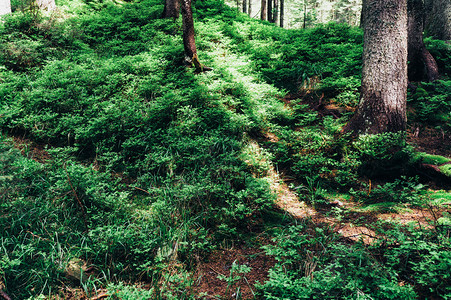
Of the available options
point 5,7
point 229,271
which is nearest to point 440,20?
point 229,271

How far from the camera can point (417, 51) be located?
7039mm

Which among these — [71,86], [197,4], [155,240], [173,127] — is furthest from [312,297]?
[197,4]

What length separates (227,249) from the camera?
3568 millimetres

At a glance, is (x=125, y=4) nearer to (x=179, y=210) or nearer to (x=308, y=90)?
(x=308, y=90)

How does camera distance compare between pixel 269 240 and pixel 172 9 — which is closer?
pixel 269 240

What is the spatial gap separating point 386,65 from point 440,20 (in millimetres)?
5685

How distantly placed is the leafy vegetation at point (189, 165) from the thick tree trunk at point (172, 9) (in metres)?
1.65

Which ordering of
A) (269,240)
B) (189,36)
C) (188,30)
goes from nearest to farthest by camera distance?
(269,240) → (188,30) → (189,36)

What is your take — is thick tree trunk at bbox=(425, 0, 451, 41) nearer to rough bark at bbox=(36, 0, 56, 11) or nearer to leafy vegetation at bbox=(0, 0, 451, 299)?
leafy vegetation at bbox=(0, 0, 451, 299)

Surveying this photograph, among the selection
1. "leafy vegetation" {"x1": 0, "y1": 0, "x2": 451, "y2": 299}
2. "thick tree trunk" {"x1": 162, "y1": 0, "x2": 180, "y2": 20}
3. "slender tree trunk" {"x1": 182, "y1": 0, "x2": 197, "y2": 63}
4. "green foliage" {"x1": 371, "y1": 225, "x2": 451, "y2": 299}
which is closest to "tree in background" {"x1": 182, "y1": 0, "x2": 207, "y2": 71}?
"slender tree trunk" {"x1": 182, "y1": 0, "x2": 197, "y2": 63}

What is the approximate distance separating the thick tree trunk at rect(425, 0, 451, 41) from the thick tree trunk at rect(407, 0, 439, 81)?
1.85 m

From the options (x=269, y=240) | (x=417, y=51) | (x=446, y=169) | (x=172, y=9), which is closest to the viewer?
→ (x=269, y=240)

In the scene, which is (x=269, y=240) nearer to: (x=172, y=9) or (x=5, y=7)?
(x=172, y=9)

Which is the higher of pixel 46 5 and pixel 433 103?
pixel 46 5
